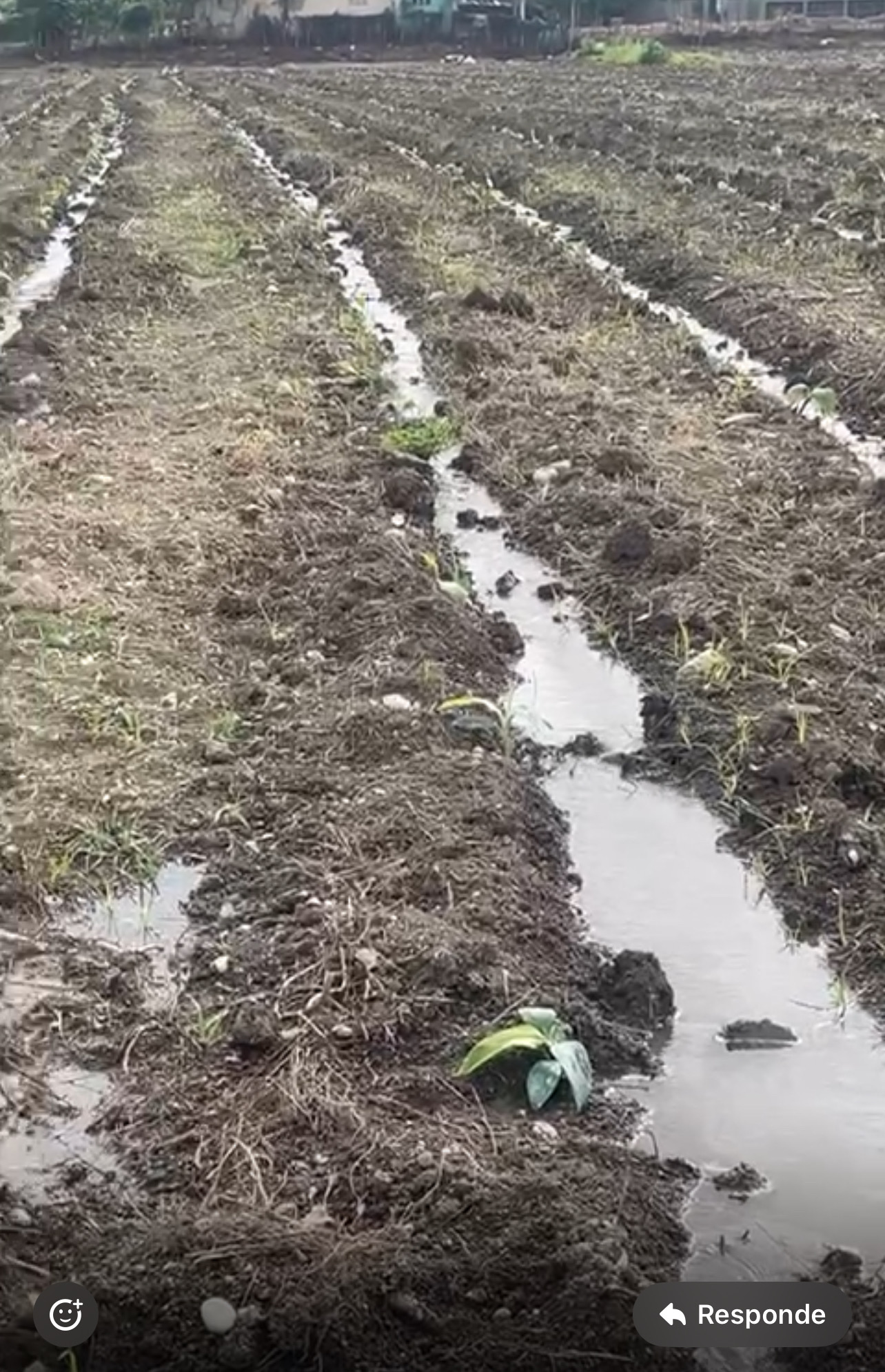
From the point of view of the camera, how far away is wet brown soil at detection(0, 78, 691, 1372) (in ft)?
8.86

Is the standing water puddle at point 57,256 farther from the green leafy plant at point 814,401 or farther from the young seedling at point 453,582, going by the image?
the young seedling at point 453,582

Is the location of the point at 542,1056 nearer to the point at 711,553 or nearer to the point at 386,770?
the point at 386,770

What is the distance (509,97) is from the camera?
29.3 m

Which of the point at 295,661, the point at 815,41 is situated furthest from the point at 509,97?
the point at 295,661

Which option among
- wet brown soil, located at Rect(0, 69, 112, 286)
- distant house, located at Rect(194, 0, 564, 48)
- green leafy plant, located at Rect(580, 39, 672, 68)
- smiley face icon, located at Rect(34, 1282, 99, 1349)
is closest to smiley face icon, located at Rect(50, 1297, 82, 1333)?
smiley face icon, located at Rect(34, 1282, 99, 1349)

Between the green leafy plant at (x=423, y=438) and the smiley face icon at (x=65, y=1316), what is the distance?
5.37 meters

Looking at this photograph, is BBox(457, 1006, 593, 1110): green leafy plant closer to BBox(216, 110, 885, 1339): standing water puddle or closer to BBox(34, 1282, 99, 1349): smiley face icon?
BBox(216, 110, 885, 1339): standing water puddle

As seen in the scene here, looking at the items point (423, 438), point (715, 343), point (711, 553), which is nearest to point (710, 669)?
point (711, 553)

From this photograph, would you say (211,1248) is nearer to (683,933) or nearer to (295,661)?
(683,933)

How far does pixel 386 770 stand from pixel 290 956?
864 mm

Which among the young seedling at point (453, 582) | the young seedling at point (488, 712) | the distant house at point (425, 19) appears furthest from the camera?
the distant house at point (425, 19)

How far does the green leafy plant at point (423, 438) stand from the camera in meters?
7.45

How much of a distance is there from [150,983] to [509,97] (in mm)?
27657

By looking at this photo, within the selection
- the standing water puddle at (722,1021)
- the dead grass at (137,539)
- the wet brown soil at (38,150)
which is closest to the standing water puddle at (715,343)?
the dead grass at (137,539)
